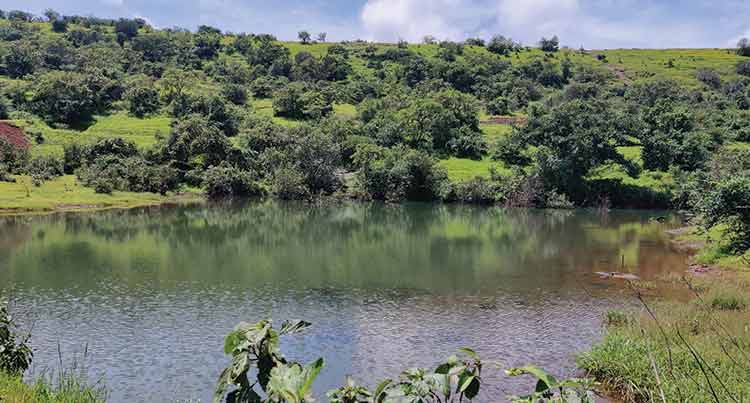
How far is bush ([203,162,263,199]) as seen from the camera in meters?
72.4

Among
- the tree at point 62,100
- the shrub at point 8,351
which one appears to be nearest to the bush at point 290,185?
the tree at point 62,100

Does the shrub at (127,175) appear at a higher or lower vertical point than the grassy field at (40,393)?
higher

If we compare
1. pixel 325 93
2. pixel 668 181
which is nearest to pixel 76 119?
pixel 325 93

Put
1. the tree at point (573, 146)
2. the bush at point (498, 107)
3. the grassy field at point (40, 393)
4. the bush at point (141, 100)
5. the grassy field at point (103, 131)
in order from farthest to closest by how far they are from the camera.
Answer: the bush at point (498, 107) → the bush at point (141, 100) → the grassy field at point (103, 131) → the tree at point (573, 146) → the grassy field at point (40, 393)

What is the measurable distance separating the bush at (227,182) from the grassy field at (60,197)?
5.16 metres

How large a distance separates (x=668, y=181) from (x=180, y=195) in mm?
56776

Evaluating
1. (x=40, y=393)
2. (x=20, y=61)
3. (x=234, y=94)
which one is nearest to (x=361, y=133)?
(x=234, y=94)

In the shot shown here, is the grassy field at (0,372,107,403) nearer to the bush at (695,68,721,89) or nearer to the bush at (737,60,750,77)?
the bush at (695,68,721,89)

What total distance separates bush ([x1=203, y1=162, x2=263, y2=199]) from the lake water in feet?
54.2

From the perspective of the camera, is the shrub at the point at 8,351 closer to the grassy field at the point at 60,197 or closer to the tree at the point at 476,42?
the grassy field at the point at 60,197

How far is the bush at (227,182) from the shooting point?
72.4 meters

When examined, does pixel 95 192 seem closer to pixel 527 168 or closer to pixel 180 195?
pixel 180 195

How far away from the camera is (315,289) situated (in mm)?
29156

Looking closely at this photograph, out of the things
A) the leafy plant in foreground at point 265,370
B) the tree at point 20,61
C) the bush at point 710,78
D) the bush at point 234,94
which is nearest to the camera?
the leafy plant in foreground at point 265,370
